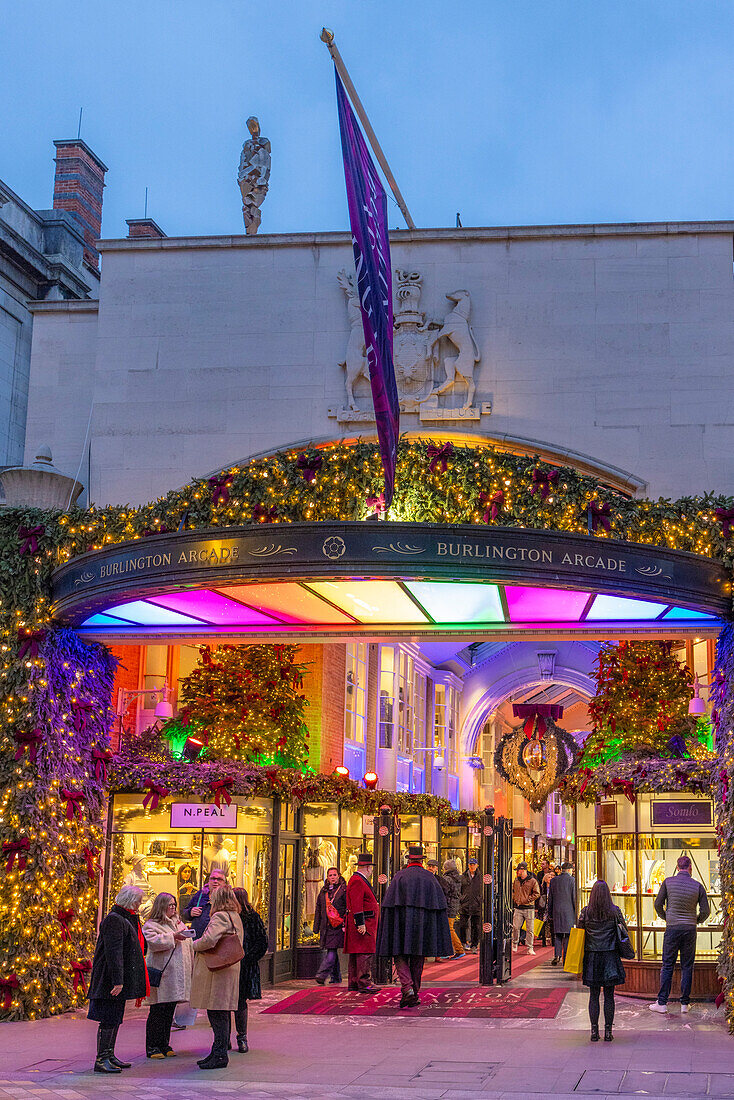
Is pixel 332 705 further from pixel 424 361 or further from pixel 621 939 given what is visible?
pixel 621 939

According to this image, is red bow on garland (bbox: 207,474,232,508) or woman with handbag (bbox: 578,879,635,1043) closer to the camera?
woman with handbag (bbox: 578,879,635,1043)

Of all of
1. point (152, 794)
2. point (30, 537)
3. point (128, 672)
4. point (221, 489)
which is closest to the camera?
point (221, 489)

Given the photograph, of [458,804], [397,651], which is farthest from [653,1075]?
[458,804]

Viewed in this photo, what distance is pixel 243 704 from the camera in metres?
15.1

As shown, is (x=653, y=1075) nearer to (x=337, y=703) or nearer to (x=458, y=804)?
(x=337, y=703)

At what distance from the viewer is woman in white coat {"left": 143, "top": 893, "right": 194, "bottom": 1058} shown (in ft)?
29.9

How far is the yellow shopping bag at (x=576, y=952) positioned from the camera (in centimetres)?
995

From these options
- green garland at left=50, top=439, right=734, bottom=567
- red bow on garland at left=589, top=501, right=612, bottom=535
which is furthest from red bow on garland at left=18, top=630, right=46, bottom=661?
red bow on garland at left=589, top=501, right=612, bottom=535

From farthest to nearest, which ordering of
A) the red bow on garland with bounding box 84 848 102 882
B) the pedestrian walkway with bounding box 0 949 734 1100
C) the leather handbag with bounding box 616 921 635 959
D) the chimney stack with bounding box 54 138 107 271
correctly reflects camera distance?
the chimney stack with bounding box 54 138 107 271, the red bow on garland with bounding box 84 848 102 882, the leather handbag with bounding box 616 921 635 959, the pedestrian walkway with bounding box 0 949 734 1100

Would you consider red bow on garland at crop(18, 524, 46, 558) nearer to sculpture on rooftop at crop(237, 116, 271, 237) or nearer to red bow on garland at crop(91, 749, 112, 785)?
red bow on garland at crop(91, 749, 112, 785)

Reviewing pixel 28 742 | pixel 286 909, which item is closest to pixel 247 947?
pixel 28 742

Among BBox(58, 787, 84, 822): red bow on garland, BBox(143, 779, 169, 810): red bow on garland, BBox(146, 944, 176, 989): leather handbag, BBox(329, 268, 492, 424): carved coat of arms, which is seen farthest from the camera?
BBox(329, 268, 492, 424): carved coat of arms

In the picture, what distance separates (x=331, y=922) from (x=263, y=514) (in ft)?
20.1

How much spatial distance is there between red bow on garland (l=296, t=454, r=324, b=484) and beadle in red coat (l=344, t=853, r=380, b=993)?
5264 millimetres
